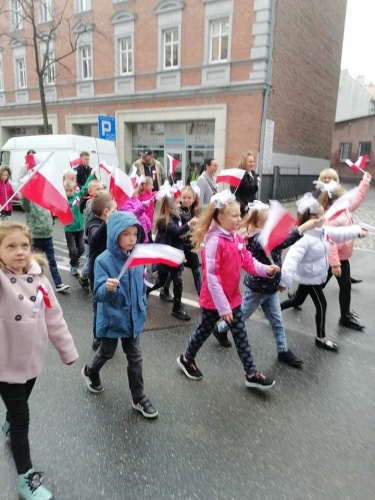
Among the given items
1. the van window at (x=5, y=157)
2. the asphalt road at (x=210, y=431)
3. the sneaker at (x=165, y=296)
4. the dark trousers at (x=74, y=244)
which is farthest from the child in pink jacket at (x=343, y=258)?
the van window at (x=5, y=157)

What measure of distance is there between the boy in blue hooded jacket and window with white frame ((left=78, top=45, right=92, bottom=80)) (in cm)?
2085

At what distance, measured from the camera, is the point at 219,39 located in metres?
16.5

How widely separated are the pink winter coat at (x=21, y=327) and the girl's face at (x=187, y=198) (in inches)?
111

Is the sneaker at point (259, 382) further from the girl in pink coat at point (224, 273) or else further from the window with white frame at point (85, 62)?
the window with white frame at point (85, 62)

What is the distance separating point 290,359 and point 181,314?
4.97 ft

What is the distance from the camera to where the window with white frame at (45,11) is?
70.2 ft

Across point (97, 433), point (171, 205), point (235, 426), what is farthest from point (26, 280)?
point (171, 205)

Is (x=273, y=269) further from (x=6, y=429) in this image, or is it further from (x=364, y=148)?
(x=364, y=148)

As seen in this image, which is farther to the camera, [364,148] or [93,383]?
[364,148]

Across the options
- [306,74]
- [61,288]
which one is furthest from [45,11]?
[61,288]

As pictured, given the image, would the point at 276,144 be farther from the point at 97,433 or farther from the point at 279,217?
the point at 97,433

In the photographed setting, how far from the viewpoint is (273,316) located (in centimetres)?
370

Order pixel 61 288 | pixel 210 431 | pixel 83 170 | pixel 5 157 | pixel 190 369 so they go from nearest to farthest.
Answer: pixel 210 431 → pixel 190 369 → pixel 61 288 → pixel 83 170 → pixel 5 157

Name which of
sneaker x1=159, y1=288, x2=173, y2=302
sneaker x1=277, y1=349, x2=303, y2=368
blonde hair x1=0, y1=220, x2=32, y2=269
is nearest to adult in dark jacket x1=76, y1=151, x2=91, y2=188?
sneaker x1=159, y1=288, x2=173, y2=302
